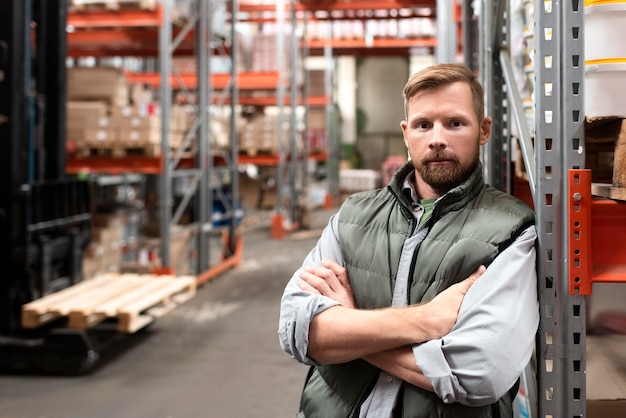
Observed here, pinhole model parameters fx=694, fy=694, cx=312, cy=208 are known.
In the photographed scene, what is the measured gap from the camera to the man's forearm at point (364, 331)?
1818mm

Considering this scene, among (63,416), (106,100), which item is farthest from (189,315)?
(106,100)

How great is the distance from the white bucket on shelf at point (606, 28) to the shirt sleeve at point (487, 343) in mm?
632

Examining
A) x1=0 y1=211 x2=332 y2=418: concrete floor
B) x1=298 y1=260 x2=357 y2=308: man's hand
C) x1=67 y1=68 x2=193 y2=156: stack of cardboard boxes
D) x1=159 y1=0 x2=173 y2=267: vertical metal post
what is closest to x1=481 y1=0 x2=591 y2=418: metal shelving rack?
x1=298 y1=260 x2=357 y2=308: man's hand

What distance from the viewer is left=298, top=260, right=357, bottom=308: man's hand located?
200 cm

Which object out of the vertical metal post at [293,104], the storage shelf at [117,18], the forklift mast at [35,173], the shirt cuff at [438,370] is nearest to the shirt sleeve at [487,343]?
the shirt cuff at [438,370]

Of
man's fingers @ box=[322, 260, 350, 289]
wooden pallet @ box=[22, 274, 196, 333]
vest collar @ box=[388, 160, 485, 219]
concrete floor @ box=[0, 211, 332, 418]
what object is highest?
vest collar @ box=[388, 160, 485, 219]

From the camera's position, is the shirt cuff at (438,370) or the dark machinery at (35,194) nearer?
the shirt cuff at (438,370)

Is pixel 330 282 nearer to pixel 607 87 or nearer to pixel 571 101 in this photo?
pixel 571 101

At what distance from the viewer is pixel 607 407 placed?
2.15m

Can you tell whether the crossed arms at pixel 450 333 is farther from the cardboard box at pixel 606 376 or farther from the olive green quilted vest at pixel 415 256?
the cardboard box at pixel 606 376

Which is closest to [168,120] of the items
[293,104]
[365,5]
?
[293,104]

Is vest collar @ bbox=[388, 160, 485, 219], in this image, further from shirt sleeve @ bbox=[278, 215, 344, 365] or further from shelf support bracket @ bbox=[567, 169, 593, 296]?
shirt sleeve @ bbox=[278, 215, 344, 365]

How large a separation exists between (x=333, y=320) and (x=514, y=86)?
3.63ft

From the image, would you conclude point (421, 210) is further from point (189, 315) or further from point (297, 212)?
point (297, 212)
